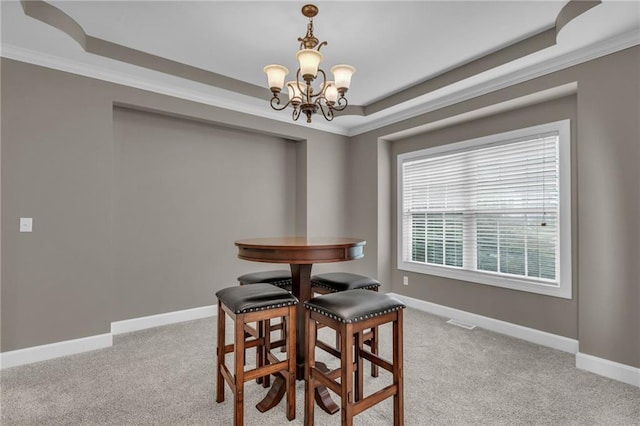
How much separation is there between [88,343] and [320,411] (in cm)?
226

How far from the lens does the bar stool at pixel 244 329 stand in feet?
5.61

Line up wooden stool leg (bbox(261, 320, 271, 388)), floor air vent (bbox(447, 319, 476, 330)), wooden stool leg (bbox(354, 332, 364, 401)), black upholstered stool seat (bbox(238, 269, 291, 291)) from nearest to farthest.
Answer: wooden stool leg (bbox(354, 332, 364, 401)) → wooden stool leg (bbox(261, 320, 271, 388)) → black upholstered stool seat (bbox(238, 269, 291, 291)) → floor air vent (bbox(447, 319, 476, 330))

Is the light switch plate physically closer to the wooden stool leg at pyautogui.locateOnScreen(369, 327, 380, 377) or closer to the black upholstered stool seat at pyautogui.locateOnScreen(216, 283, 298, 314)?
the black upholstered stool seat at pyautogui.locateOnScreen(216, 283, 298, 314)

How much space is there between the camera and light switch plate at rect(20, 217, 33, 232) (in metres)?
2.60

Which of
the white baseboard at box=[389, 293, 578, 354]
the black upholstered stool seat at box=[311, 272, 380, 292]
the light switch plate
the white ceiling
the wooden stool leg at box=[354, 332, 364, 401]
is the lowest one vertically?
the white baseboard at box=[389, 293, 578, 354]

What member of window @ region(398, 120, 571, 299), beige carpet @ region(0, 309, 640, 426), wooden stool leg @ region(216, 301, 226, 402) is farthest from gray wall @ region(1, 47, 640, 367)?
wooden stool leg @ region(216, 301, 226, 402)

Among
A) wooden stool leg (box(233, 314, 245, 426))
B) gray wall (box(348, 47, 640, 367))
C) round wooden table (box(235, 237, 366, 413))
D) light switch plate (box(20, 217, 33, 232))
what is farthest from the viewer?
light switch plate (box(20, 217, 33, 232))

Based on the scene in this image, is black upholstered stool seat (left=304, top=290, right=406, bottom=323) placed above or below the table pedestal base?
above

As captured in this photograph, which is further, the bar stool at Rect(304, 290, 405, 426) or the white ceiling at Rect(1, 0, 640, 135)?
the white ceiling at Rect(1, 0, 640, 135)

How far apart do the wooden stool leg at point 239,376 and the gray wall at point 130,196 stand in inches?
77.4

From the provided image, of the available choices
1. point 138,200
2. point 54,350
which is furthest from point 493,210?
point 54,350

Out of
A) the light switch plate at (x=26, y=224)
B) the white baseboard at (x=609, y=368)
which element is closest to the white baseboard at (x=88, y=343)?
the light switch plate at (x=26, y=224)

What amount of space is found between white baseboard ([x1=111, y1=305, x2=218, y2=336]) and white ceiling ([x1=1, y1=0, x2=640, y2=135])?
2440 mm

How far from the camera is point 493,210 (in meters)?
3.42
